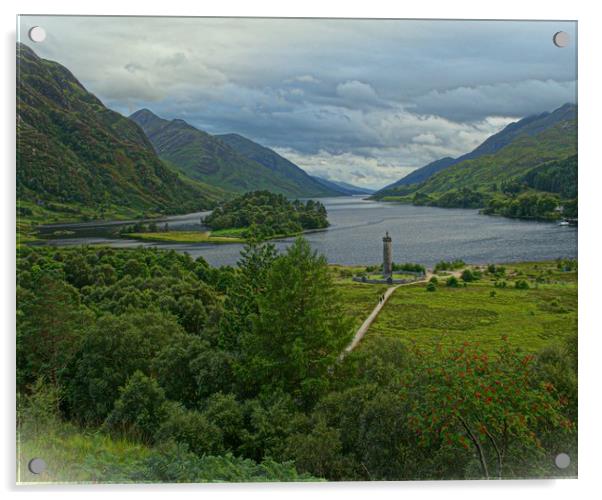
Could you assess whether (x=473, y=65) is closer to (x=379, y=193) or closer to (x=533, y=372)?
(x=379, y=193)

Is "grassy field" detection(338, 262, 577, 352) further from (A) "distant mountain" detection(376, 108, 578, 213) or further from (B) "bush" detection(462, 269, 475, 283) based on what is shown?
(A) "distant mountain" detection(376, 108, 578, 213)

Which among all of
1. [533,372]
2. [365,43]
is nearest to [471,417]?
[533,372]

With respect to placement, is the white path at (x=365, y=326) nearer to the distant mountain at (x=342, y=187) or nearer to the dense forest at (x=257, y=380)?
the dense forest at (x=257, y=380)

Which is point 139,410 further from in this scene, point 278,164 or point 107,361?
point 278,164

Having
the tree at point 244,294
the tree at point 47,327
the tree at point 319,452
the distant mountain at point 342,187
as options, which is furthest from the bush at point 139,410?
the distant mountain at point 342,187

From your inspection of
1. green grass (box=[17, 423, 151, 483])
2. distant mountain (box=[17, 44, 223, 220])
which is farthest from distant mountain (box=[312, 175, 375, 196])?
green grass (box=[17, 423, 151, 483])

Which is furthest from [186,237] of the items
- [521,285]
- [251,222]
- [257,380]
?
[521,285]
